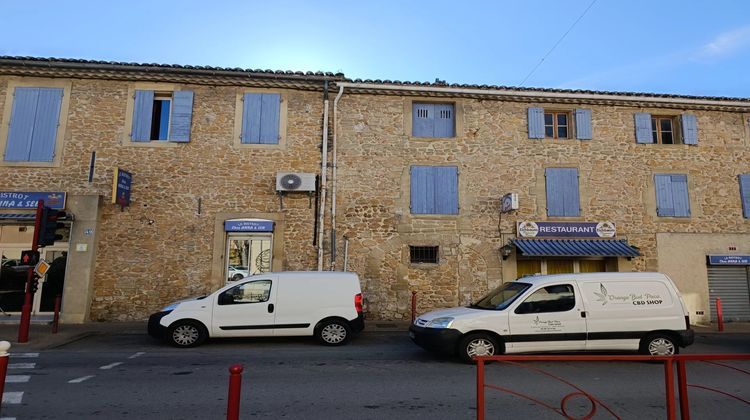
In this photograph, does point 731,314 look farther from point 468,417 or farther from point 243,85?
point 243,85

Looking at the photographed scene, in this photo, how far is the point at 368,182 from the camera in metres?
12.8

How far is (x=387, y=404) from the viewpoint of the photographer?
4.99 meters

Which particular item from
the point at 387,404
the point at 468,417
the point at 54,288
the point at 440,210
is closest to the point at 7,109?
the point at 54,288

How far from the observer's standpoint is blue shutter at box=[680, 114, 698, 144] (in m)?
13.7

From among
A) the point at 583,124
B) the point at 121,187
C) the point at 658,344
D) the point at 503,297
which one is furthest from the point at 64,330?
the point at 583,124

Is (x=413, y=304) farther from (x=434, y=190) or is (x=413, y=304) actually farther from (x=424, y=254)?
(x=434, y=190)

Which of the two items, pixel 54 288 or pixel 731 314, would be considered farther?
pixel 731 314

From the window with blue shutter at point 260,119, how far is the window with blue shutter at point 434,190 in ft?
14.0

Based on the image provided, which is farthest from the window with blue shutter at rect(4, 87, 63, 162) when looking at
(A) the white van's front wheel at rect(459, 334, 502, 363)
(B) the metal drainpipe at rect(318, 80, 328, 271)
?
(A) the white van's front wheel at rect(459, 334, 502, 363)

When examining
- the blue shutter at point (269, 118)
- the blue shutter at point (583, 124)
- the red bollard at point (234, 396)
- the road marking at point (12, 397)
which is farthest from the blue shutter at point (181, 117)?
the blue shutter at point (583, 124)

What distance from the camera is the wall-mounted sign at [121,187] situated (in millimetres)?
11117

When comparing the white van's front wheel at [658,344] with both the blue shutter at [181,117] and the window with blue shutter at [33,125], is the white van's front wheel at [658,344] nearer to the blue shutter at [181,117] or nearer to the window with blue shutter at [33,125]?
the blue shutter at [181,117]

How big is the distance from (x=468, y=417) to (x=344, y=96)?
1040 centimetres

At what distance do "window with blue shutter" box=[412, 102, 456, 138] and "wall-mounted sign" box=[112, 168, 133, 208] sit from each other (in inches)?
321
